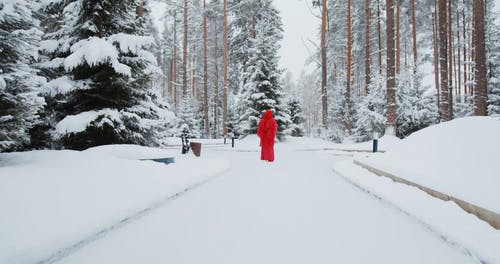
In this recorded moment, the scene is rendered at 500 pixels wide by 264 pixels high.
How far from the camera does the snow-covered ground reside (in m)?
2.64

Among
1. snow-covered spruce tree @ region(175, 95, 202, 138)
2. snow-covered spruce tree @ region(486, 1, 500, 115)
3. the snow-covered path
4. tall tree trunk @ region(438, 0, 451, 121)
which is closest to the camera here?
the snow-covered path

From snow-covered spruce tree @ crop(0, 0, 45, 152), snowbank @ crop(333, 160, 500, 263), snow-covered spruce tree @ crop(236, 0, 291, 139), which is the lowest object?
snowbank @ crop(333, 160, 500, 263)

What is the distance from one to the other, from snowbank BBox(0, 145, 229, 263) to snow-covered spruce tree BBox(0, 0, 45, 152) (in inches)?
26.9

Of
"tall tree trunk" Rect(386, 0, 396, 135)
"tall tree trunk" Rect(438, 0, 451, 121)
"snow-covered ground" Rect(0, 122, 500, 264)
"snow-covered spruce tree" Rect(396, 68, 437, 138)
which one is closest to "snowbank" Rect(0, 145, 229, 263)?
"snow-covered ground" Rect(0, 122, 500, 264)

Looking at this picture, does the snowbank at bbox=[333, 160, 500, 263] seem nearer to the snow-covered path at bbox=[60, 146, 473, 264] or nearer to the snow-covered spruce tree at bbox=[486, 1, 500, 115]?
the snow-covered path at bbox=[60, 146, 473, 264]

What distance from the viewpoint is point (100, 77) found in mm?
8766

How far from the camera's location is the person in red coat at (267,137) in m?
12.1

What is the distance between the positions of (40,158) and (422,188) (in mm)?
6331

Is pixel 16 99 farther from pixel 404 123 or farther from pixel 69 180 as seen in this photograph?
pixel 404 123

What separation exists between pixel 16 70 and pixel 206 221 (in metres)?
4.14

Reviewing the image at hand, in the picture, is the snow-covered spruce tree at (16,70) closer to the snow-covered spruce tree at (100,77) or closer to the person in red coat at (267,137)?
the snow-covered spruce tree at (100,77)

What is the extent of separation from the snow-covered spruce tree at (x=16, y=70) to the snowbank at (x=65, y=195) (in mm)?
683

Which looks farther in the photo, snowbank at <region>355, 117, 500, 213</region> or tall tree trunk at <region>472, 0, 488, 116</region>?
tall tree trunk at <region>472, 0, 488, 116</region>

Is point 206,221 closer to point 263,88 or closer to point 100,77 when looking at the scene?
point 100,77
